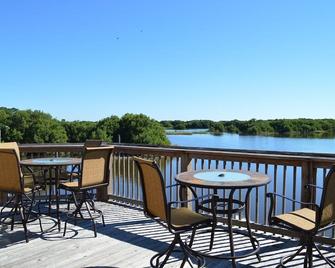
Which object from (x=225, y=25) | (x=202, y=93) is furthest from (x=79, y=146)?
(x=202, y=93)

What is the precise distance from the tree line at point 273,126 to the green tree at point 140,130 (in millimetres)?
17845

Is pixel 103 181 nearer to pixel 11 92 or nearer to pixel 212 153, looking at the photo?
pixel 212 153

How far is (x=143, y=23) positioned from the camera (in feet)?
43.0

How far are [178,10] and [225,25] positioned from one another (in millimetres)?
2574

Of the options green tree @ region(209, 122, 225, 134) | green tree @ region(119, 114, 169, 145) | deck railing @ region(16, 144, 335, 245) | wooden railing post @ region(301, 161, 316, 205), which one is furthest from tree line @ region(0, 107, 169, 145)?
wooden railing post @ region(301, 161, 316, 205)

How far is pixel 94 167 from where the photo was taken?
4426 millimetres

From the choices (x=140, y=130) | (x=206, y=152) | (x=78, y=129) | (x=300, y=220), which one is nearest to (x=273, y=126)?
(x=206, y=152)

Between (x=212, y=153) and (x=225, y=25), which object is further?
(x=225, y=25)

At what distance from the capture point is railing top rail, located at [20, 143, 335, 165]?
3.94 m

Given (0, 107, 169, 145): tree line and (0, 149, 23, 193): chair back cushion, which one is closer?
(0, 149, 23, 193): chair back cushion

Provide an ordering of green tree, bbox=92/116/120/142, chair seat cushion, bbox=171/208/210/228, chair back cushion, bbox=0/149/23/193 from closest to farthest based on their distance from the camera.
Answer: chair seat cushion, bbox=171/208/210/228 → chair back cushion, bbox=0/149/23/193 → green tree, bbox=92/116/120/142

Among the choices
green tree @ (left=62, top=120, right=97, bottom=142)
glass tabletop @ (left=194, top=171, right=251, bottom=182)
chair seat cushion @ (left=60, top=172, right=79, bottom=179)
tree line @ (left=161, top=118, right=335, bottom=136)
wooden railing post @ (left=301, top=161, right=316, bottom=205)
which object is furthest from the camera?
green tree @ (left=62, top=120, right=97, bottom=142)

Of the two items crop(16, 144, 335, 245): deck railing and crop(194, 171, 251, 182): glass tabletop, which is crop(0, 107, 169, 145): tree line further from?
crop(194, 171, 251, 182): glass tabletop

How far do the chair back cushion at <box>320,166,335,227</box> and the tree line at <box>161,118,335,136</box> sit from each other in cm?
2079
